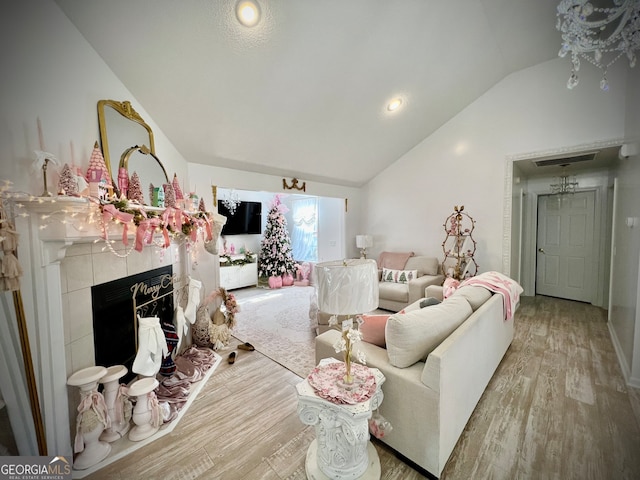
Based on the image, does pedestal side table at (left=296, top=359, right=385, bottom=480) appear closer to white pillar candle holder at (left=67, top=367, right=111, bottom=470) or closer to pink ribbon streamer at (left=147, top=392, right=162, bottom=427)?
pink ribbon streamer at (left=147, top=392, right=162, bottom=427)

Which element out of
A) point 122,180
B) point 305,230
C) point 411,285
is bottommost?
point 411,285

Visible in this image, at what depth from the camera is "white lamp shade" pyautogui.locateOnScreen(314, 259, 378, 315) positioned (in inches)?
49.4

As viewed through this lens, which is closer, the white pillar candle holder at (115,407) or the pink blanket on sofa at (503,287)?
the white pillar candle holder at (115,407)

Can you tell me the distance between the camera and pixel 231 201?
588cm

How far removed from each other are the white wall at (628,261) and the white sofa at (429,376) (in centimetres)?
155

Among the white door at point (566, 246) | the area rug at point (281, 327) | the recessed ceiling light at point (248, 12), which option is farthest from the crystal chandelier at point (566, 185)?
the recessed ceiling light at point (248, 12)

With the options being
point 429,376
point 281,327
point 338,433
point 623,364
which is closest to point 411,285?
point 281,327

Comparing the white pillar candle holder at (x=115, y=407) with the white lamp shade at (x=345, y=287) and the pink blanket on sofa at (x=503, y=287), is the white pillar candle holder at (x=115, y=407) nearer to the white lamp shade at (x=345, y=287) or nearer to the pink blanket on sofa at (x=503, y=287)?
the white lamp shade at (x=345, y=287)

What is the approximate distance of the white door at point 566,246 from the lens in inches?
176

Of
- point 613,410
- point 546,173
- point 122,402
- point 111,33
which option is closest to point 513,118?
point 546,173

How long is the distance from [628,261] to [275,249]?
18.4 feet

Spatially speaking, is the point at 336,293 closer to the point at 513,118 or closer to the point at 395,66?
the point at 395,66

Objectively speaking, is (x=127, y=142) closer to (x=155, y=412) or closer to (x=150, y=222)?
(x=150, y=222)

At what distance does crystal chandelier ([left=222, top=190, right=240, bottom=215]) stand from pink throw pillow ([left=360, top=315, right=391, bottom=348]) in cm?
480
